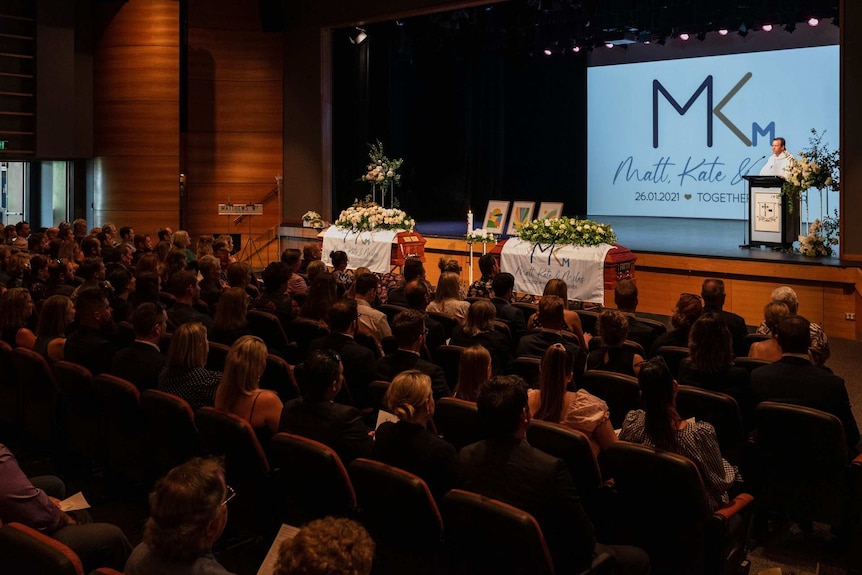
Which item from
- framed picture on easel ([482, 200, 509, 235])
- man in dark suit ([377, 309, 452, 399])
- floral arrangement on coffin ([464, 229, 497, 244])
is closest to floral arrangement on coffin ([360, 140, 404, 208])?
framed picture on easel ([482, 200, 509, 235])

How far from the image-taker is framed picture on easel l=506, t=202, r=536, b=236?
12648 millimetres

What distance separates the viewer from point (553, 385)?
150 inches

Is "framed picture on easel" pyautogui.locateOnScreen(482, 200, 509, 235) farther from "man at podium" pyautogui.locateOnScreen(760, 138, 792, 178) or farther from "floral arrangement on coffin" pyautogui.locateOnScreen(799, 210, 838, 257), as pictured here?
"floral arrangement on coffin" pyautogui.locateOnScreen(799, 210, 838, 257)

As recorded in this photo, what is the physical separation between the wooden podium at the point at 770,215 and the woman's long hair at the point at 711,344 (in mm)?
6690

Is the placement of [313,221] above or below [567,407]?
above

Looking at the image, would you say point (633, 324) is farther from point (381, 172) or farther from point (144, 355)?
point (381, 172)

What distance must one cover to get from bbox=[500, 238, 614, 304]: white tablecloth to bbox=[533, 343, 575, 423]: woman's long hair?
223 inches

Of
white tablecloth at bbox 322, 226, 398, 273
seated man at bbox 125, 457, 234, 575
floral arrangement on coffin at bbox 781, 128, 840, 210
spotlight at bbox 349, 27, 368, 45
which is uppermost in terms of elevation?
spotlight at bbox 349, 27, 368, 45

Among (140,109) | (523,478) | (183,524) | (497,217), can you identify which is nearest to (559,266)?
(497,217)

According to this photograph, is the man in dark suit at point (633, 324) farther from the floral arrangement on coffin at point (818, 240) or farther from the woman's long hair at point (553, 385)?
the floral arrangement on coffin at point (818, 240)

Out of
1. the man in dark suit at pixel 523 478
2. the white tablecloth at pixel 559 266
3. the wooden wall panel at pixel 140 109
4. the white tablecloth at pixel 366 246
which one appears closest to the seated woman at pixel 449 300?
the white tablecloth at pixel 559 266

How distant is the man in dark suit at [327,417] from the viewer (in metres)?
3.65

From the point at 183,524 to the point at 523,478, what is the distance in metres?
1.14

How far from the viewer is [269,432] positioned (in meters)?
4.05
